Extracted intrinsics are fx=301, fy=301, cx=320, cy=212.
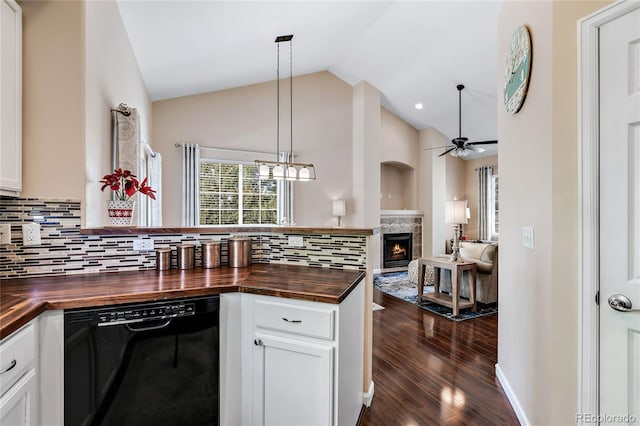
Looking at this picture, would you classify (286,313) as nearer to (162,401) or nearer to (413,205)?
(162,401)

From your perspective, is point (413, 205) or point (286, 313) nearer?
point (286, 313)

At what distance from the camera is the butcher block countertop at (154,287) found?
49.0 inches

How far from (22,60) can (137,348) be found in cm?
169

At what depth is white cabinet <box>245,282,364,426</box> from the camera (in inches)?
54.3

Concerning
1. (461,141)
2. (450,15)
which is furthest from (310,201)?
(450,15)

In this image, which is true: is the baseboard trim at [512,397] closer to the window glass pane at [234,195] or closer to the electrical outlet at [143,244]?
the electrical outlet at [143,244]

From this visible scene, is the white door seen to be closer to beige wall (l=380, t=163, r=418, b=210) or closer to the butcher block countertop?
the butcher block countertop

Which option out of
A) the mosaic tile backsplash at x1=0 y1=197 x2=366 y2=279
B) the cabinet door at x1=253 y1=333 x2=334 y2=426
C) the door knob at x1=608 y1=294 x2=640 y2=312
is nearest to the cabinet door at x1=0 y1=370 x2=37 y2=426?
the mosaic tile backsplash at x1=0 y1=197 x2=366 y2=279

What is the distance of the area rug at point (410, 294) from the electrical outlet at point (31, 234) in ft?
12.5

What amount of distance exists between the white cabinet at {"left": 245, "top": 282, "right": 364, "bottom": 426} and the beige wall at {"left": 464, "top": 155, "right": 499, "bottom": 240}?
6.94 meters

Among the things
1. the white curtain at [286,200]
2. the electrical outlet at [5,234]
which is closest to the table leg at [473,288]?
the white curtain at [286,200]

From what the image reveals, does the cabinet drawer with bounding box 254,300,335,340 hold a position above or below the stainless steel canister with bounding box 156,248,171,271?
below

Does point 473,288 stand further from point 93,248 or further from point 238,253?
point 93,248

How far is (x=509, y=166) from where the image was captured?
205cm
